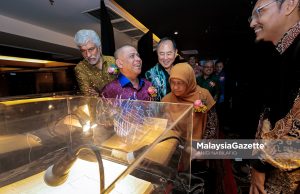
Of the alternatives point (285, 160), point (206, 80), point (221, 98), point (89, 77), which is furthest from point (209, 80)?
point (285, 160)

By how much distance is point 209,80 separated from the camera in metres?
3.26

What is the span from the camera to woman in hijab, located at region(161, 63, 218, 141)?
1518 millimetres

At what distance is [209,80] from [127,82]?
2163 millimetres

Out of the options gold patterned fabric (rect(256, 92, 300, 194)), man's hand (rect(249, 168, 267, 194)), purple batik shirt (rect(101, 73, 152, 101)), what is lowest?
man's hand (rect(249, 168, 267, 194))

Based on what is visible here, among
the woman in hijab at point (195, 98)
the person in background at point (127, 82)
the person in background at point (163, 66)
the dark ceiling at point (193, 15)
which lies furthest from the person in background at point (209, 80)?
the person in background at point (127, 82)

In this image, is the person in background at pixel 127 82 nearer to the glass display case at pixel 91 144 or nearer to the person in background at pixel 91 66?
the person in background at pixel 91 66

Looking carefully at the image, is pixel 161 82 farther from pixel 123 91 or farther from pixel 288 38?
pixel 288 38

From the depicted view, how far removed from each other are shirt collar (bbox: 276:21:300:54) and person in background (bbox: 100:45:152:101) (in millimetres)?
1081

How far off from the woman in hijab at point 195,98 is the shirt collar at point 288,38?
2.42 feet

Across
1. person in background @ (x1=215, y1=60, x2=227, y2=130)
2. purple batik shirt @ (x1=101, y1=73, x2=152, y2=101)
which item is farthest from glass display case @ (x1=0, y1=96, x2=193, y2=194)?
person in background @ (x1=215, y1=60, x2=227, y2=130)

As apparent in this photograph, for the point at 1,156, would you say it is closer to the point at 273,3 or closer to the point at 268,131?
the point at 268,131

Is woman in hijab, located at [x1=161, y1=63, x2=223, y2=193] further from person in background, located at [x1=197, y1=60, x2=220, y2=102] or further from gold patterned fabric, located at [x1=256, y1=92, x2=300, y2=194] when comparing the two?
person in background, located at [x1=197, y1=60, x2=220, y2=102]

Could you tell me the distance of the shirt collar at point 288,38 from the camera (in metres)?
0.76

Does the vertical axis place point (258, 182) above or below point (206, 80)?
below
